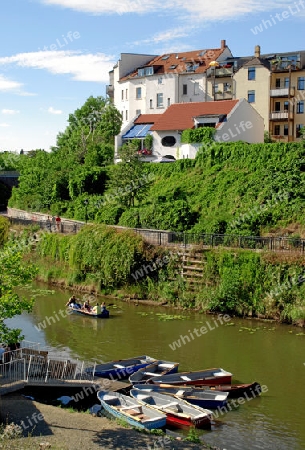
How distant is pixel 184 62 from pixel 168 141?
1758 cm

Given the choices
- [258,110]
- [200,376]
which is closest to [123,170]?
[258,110]

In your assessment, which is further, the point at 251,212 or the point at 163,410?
the point at 251,212

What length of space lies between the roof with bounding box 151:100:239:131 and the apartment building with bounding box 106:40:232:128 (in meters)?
9.52

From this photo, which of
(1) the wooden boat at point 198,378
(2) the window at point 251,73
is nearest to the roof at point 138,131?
(2) the window at point 251,73

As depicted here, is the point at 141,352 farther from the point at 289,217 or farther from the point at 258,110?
the point at 258,110

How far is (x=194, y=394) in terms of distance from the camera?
2164 cm

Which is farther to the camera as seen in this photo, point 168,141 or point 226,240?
point 168,141

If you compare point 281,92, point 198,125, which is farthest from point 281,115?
point 198,125

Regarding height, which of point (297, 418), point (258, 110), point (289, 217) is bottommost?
point (297, 418)

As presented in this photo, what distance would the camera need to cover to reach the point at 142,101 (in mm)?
71312

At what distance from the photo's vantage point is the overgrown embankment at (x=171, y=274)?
31750 mm

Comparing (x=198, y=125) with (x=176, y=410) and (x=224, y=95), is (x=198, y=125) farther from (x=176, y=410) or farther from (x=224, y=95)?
(x=176, y=410)

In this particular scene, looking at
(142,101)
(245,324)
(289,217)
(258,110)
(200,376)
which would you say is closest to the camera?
(200,376)

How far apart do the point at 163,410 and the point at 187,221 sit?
23236 mm
